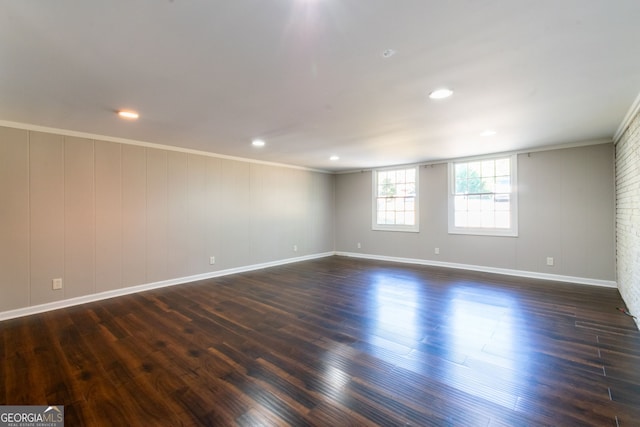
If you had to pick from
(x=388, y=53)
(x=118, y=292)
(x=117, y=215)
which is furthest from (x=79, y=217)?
(x=388, y=53)

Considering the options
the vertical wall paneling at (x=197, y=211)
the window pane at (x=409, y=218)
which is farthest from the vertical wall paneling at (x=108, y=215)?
the window pane at (x=409, y=218)

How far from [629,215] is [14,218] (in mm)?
7697

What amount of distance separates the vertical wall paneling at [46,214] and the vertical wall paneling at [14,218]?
0.19ft

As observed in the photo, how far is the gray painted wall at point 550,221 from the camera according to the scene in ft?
15.3

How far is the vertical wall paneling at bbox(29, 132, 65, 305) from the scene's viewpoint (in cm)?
364

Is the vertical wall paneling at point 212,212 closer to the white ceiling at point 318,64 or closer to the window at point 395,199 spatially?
the white ceiling at point 318,64

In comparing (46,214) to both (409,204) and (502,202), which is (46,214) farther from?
(502,202)

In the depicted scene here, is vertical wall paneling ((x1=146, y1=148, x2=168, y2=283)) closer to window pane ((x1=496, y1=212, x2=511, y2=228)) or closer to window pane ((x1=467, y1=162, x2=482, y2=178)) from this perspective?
window pane ((x1=467, y1=162, x2=482, y2=178))

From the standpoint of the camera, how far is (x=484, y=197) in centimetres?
582

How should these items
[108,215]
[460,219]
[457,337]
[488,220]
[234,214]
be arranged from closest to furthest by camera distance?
[457,337]
[108,215]
[488,220]
[234,214]
[460,219]

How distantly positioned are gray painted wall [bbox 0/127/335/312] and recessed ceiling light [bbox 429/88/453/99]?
4302 mm

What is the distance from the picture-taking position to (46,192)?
12.3 feet

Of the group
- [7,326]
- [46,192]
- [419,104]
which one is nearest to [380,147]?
[419,104]

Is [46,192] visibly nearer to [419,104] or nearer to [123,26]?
[123,26]
